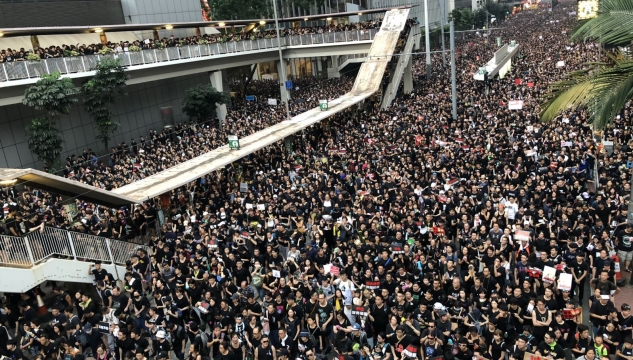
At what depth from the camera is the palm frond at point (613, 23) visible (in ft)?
25.0

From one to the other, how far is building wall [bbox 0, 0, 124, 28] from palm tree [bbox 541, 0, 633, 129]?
2915 cm

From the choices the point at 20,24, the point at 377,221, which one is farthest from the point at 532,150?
the point at 20,24

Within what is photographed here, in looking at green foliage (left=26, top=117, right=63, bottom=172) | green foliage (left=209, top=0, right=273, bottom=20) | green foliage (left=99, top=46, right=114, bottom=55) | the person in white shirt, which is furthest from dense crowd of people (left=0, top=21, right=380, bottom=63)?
the person in white shirt

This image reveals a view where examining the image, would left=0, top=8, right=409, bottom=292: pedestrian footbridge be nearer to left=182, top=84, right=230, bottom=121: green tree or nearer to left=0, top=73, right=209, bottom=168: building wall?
left=0, top=73, right=209, bottom=168: building wall

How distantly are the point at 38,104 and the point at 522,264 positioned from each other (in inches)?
785

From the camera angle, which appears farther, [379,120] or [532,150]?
[379,120]

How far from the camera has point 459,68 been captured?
147 ft

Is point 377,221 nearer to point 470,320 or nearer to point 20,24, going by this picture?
point 470,320

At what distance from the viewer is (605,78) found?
820cm

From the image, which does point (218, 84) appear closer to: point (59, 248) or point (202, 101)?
point (202, 101)

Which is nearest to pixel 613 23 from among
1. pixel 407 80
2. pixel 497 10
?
pixel 407 80

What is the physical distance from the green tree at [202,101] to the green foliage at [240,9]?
20072 mm

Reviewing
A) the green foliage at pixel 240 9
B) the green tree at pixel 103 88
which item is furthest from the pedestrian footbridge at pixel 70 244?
the green foliage at pixel 240 9

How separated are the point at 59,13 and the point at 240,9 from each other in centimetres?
2150
